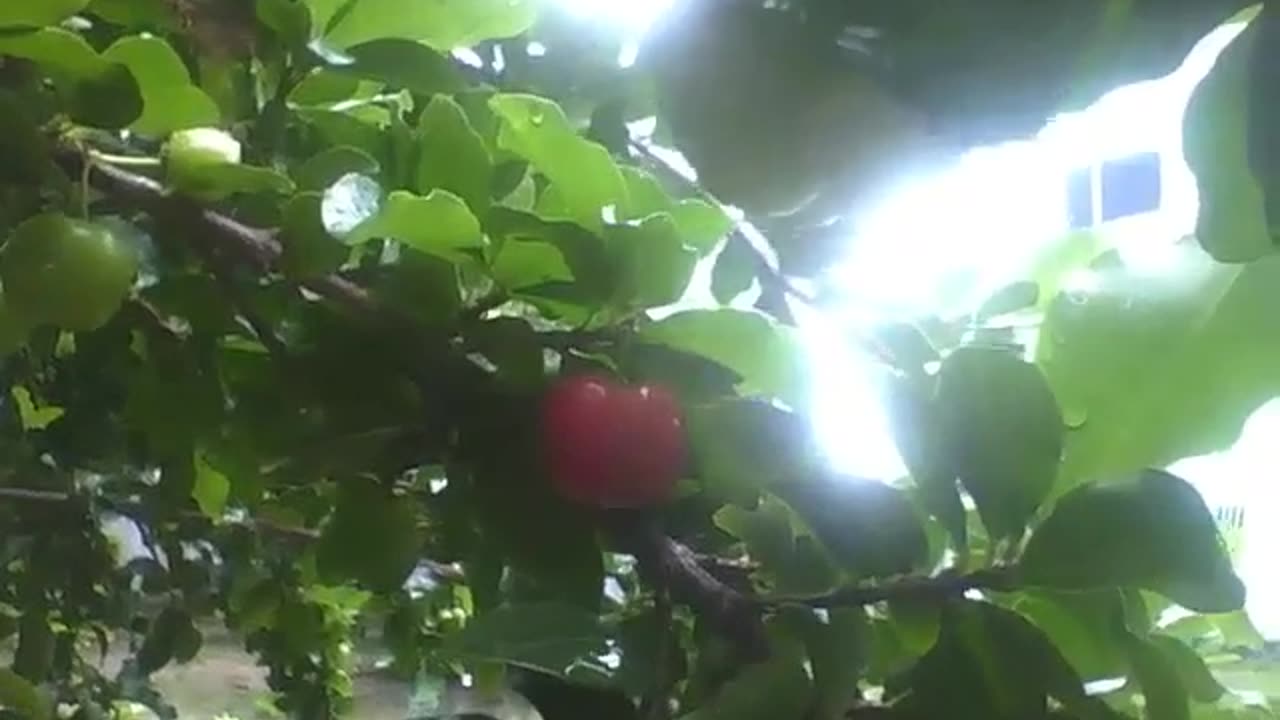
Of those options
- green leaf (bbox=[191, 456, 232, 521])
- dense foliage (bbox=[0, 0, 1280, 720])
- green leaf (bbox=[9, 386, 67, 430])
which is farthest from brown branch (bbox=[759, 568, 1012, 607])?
green leaf (bbox=[9, 386, 67, 430])

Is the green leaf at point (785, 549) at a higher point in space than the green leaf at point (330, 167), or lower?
lower

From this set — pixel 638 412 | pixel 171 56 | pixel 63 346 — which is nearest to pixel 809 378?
pixel 638 412

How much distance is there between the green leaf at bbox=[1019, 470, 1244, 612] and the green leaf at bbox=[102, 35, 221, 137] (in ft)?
0.65

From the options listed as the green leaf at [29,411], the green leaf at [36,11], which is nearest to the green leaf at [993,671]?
the green leaf at [36,11]

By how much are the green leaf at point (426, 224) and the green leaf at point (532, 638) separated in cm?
8

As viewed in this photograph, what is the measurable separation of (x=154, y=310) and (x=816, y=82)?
0.97ft

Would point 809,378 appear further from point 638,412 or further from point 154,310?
point 154,310

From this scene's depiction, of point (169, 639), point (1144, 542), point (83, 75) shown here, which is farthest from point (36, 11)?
point (169, 639)

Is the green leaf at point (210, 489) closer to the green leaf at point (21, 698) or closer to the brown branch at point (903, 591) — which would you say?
the green leaf at point (21, 698)

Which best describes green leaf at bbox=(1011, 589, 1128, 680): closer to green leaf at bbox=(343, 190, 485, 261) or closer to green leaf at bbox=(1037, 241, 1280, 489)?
green leaf at bbox=(1037, 241, 1280, 489)

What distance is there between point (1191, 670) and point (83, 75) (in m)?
0.27

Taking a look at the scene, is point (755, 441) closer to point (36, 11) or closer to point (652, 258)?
point (652, 258)

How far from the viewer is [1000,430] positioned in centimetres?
34

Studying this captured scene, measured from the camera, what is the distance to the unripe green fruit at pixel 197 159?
0.39 m
